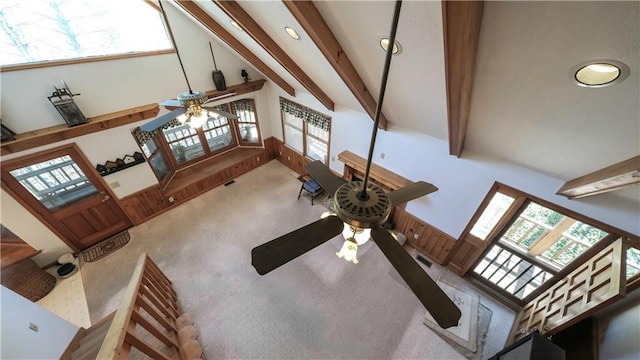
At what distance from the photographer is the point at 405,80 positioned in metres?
2.23

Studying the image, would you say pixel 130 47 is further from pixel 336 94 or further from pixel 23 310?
pixel 23 310

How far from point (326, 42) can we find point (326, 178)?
58.1 inches

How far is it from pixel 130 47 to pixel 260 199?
12.0ft

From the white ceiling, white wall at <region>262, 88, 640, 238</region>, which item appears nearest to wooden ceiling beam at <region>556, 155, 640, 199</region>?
the white ceiling

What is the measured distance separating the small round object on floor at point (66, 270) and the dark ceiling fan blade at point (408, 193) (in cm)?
564

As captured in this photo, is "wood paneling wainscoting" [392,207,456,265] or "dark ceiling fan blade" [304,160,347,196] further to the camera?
"wood paneling wainscoting" [392,207,456,265]

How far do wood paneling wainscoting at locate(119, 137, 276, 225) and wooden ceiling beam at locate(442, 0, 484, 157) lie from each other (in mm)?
5324

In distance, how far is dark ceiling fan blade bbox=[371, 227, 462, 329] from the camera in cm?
84

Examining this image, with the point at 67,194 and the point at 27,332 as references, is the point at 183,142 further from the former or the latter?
the point at 27,332

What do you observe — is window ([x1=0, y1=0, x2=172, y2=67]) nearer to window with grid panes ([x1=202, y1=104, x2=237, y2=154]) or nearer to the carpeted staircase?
window with grid panes ([x1=202, y1=104, x2=237, y2=154])

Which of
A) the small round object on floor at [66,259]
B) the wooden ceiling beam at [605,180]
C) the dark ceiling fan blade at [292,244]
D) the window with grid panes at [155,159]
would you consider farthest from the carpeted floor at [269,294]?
the dark ceiling fan blade at [292,244]

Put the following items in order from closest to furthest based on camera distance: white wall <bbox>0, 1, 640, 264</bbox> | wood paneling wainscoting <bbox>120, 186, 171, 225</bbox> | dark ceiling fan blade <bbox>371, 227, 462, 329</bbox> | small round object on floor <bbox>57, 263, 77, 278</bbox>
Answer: dark ceiling fan blade <bbox>371, 227, 462, 329</bbox>, white wall <bbox>0, 1, 640, 264</bbox>, small round object on floor <bbox>57, 263, 77, 278</bbox>, wood paneling wainscoting <bbox>120, 186, 171, 225</bbox>

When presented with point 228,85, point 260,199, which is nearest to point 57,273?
point 260,199

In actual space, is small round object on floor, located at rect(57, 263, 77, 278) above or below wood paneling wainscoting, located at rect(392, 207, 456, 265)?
below
